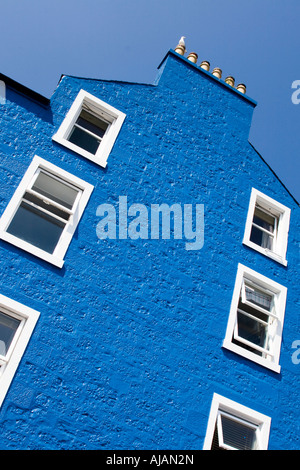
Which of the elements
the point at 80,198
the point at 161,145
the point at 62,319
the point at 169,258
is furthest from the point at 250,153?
the point at 62,319

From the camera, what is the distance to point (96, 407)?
8945 mm

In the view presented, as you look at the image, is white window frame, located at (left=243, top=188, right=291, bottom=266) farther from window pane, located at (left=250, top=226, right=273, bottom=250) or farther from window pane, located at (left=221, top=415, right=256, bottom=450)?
window pane, located at (left=221, top=415, right=256, bottom=450)

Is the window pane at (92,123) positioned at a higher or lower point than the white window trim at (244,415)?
higher

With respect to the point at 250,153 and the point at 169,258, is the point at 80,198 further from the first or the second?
the point at 250,153

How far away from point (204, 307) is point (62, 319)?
10.6ft

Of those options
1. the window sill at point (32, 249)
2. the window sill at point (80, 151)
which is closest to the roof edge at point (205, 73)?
the window sill at point (80, 151)

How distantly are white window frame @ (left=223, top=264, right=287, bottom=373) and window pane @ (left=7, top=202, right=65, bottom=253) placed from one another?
4.17 meters

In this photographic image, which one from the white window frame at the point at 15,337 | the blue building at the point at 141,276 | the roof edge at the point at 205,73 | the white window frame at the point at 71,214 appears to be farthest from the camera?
the roof edge at the point at 205,73

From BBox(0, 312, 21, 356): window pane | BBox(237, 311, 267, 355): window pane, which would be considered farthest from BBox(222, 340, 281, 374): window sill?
BBox(0, 312, 21, 356): window pane

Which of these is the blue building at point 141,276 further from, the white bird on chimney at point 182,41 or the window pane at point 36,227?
the white bird on chimney at point 182,41

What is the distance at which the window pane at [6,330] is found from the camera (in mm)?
8859
